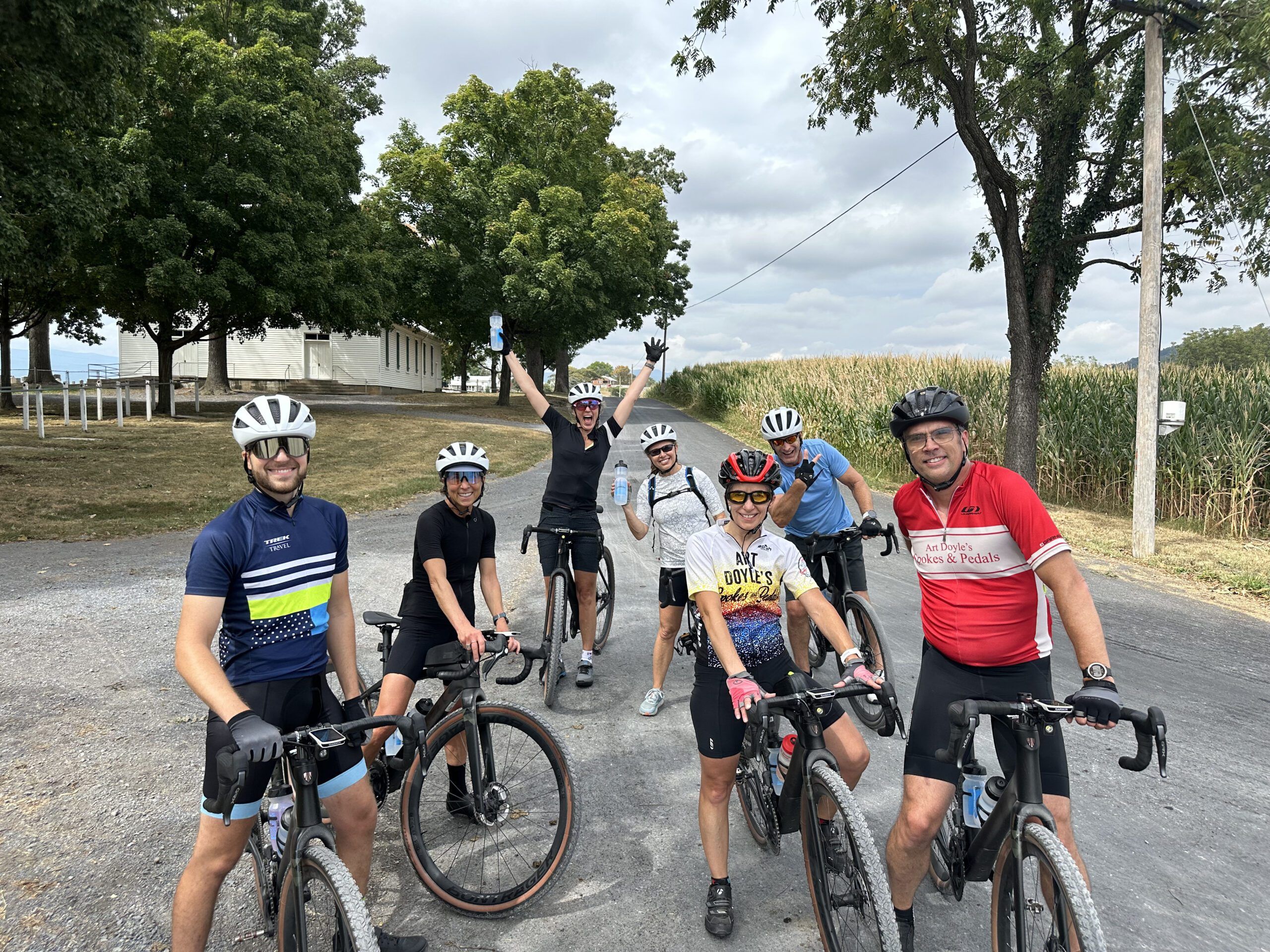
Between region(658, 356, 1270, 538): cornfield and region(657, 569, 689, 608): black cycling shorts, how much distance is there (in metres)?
11.7

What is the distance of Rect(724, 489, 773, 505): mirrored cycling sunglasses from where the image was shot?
321 centimetres

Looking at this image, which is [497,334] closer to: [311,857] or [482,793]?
[482,793]

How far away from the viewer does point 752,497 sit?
3.21 metres

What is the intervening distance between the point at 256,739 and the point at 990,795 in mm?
2505

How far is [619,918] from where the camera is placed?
3.10 meters

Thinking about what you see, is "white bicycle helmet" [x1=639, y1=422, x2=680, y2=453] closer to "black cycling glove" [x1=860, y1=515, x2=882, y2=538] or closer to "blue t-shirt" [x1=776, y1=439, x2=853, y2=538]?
"blue t-shirt" [x1=776, y1=439, x2=853, y2=538]

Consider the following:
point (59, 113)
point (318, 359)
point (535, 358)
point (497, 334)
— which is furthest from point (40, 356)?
point (497, 334)

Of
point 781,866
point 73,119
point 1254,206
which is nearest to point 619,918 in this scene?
point 781,866

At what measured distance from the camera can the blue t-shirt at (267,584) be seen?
2459 mm

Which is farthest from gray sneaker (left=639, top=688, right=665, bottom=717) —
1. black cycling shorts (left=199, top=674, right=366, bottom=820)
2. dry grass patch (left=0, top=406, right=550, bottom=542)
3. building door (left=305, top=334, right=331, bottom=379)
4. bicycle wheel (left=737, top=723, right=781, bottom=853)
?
building door (left=305, top=334, right=331, bottom=379)

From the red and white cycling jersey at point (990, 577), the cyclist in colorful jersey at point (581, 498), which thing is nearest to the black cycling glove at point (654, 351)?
the cyclist in colorful jersey at point (581, 498)

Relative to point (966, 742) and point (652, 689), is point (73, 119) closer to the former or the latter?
point (652, 689)

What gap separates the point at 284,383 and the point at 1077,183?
1526 inches

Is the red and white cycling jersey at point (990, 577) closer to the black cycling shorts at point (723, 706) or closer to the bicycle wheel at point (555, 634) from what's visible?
the black cycling shorts at point (723, 706)
